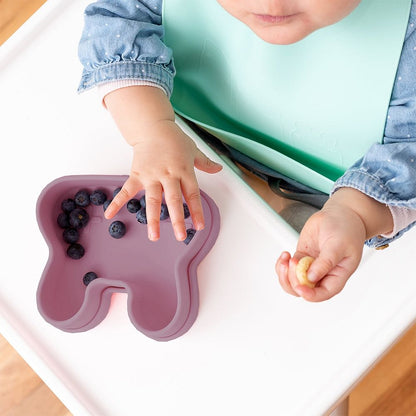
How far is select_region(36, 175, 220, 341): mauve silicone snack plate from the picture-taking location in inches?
24.3

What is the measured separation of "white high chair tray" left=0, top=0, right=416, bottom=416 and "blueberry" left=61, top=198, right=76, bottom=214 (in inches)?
2.1

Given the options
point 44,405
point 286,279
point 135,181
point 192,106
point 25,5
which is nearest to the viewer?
point 286,279

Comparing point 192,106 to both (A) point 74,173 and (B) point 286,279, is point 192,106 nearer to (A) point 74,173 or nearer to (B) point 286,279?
(A) point 74,173

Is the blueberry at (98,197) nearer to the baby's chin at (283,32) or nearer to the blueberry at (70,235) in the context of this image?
the blueberry at (70,235)

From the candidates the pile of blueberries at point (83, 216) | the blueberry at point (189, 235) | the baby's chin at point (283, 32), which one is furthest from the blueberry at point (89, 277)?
the baby's chin at point (283, 32)

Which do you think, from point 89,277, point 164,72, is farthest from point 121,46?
point 89,277

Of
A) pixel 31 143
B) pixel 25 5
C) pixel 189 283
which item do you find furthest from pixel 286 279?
pixel 25 5

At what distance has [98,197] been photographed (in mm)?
651

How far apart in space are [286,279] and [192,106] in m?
0.32

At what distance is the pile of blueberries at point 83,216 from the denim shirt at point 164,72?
13 centimetres

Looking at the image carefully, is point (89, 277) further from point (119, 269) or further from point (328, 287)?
point (328, 287)

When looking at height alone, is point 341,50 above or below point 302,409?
above

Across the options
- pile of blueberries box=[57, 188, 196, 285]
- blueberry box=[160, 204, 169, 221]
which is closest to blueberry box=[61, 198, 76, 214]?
pile of blueberries box=[57, 188, 196, 285]

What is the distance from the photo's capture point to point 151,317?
63cm
